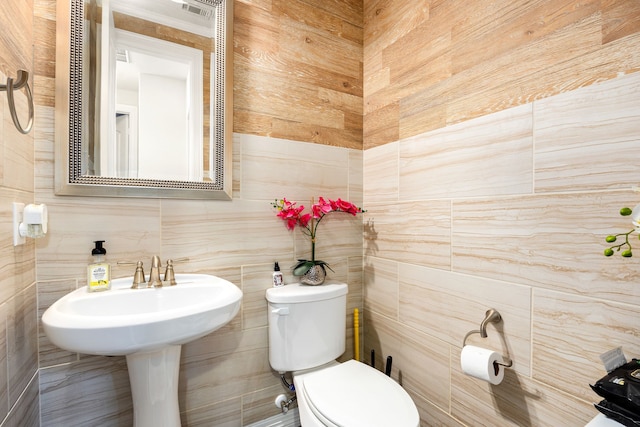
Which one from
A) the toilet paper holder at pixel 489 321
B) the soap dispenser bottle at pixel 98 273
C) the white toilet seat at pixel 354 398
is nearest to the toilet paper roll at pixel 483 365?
the toilet paper holder at pixel 489 321

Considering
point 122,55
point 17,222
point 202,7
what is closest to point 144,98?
point 122,55

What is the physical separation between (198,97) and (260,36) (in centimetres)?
43

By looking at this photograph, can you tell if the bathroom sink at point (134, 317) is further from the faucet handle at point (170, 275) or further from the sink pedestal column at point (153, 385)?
the sink pedestal column at point (153, 385)

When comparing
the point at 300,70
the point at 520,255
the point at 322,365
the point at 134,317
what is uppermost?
the point at 300,70

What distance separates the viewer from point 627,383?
643 mm

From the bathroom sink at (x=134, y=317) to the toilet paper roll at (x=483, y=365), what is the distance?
0.80 m

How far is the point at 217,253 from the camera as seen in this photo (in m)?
1.29

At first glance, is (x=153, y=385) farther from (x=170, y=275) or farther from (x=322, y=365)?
(x=322, y=365)

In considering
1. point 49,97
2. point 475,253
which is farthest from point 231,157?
point 475,253

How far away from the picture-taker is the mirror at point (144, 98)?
1.04 m

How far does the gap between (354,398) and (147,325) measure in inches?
28.6

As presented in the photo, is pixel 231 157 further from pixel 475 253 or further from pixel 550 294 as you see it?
pixel 550 294

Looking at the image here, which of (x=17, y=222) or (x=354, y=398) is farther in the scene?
(x=354, y=398)

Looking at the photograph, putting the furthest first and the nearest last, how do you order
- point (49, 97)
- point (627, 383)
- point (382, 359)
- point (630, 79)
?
point (382, 359), point (49, 97), point (630, 79), point (627, 383)
